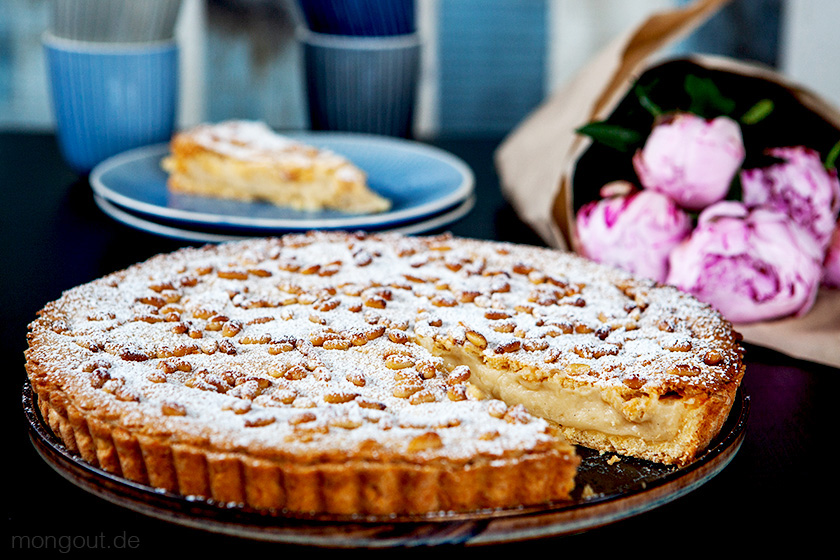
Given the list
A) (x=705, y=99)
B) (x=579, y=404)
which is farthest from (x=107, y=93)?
(x=579, y=404)

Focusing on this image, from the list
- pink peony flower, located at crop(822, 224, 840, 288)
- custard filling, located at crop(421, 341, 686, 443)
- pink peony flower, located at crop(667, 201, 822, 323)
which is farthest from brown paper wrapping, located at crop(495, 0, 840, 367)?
custard filling, located at crop(421, 341, 686, 443)

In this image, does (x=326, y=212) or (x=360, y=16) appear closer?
(x=326, y=212)

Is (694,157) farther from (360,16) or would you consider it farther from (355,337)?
(360,16)

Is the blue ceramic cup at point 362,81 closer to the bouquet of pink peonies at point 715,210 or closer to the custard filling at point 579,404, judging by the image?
the bouquet of pink peonies at point 715,210

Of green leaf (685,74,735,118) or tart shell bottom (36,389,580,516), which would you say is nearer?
tart shell bottom (36,389,580,516)

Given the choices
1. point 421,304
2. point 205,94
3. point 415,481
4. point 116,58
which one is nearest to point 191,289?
point 421,304

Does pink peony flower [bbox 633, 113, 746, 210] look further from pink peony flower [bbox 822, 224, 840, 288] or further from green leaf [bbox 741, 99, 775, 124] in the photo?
pink peony flower [bbox 822, 224, 840, 288]
